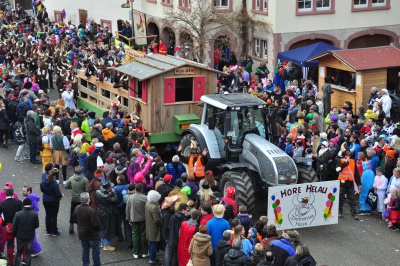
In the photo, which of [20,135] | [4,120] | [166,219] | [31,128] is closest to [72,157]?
[31,128]

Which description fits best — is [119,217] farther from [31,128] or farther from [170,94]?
[31,128]

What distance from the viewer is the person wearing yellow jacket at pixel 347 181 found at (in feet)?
61.5

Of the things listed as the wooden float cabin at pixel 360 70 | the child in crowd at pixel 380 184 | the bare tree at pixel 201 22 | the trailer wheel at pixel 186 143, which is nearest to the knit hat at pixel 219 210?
the child in crowd at pixel 380 184

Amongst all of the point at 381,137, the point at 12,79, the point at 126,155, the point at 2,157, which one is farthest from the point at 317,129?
the point at 12,79

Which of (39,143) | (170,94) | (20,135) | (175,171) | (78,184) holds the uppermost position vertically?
(170,94)

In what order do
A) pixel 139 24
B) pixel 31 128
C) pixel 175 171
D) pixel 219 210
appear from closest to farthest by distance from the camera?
pixel 219 210 < pixel 175 171 < pixel 31 128 < pixel 139 24

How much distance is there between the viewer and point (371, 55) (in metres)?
27.6

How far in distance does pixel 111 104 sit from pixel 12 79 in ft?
21.8

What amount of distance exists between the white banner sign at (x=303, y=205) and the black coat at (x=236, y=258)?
3623 mm

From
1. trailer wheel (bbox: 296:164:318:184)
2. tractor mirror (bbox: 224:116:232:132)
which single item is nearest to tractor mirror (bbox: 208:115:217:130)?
tractor mirror (bbox: 224:116:232:132)

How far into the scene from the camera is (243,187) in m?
17.8

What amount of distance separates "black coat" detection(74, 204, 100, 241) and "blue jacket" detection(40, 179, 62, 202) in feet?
6.13

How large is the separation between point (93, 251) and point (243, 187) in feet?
12.4

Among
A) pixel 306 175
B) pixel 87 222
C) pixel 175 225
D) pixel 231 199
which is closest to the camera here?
pixel 175 225
